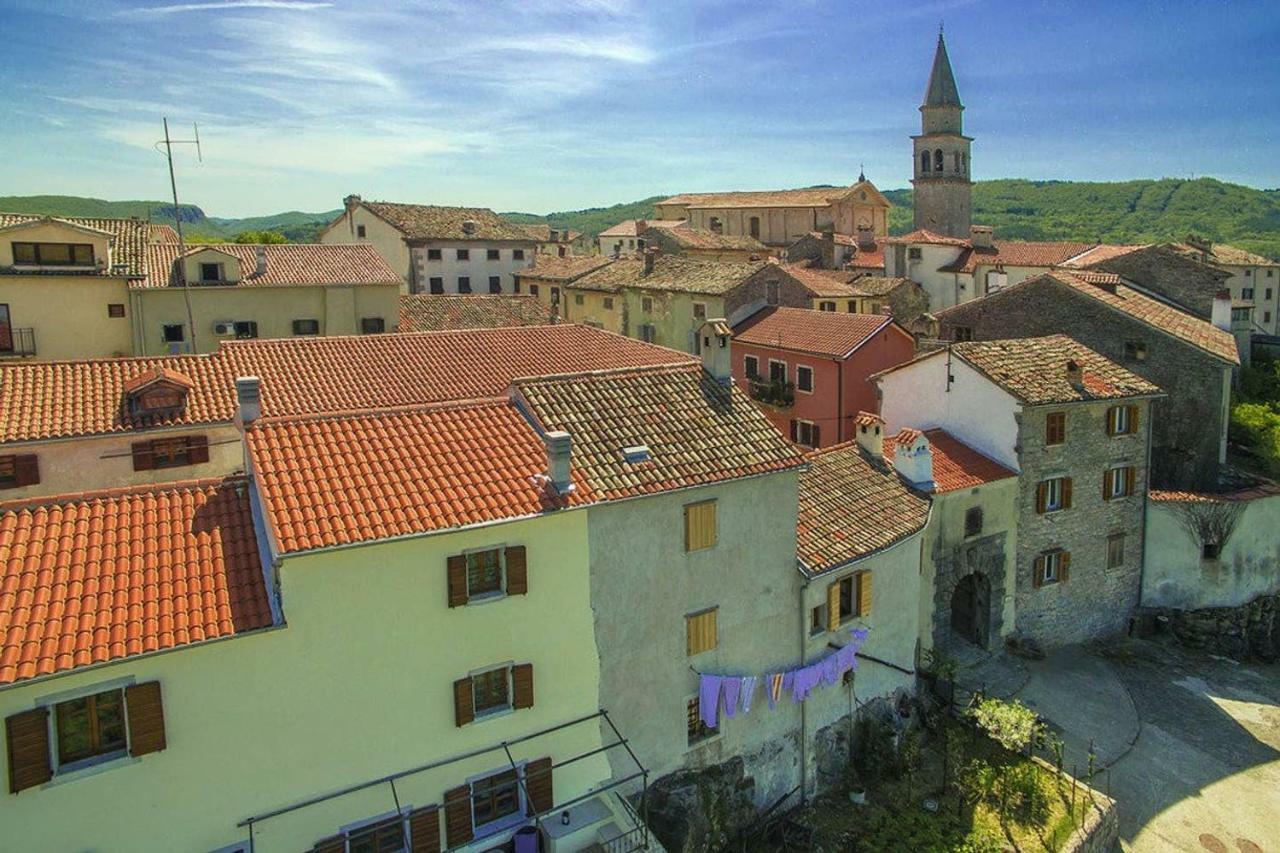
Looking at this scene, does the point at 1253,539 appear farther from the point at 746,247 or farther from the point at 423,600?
the point at 746,247

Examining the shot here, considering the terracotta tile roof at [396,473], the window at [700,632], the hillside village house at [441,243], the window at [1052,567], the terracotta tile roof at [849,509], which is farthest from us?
the hillside village house at [441,243]

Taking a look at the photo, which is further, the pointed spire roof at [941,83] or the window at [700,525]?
the pointed spire roof at [941,83]

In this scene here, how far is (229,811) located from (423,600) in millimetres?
4608

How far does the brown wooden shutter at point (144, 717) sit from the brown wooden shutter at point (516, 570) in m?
6.15

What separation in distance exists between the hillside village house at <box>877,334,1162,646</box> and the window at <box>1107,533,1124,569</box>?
4 cm

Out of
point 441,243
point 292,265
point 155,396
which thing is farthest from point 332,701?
point 441,243

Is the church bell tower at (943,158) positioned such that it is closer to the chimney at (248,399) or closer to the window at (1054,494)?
the window at (1054,494)

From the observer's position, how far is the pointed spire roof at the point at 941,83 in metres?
98.2

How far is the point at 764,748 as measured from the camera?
880 inches

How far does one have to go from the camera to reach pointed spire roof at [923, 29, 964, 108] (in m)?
98.2

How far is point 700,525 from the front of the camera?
20016mm

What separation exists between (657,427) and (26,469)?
18.7 meters

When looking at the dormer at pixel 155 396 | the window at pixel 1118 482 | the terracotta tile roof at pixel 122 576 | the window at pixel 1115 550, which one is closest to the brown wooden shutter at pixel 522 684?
the terracotta tile roof at pixel 122 576

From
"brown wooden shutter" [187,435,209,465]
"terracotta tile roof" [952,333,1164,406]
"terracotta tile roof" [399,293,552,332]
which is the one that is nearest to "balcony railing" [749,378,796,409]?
"terracotta tile roof" [952,333,1164,406]
